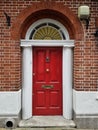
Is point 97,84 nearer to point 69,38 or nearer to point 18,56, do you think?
point 69,38

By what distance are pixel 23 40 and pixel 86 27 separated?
6.50ft

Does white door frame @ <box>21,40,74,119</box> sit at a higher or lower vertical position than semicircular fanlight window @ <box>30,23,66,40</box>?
lower

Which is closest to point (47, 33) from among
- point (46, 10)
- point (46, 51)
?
point (46, 51)

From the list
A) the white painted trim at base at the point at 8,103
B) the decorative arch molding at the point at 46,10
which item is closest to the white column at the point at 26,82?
the white painted trim at base at the point at 8,103

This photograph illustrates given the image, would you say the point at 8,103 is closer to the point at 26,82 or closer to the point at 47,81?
the point at 26,82

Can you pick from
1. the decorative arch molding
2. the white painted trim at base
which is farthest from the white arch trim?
the white painted trim at base

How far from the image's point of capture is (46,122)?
10.2m

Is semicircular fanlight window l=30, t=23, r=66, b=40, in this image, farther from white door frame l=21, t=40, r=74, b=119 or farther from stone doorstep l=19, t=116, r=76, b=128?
stone doorstep l=19, t=116, r=76, b=128

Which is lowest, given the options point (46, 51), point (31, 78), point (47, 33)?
point (31, 78)

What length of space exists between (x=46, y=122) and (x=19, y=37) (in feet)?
8.91

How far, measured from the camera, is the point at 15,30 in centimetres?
994

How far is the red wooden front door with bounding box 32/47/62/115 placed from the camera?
10633 mm

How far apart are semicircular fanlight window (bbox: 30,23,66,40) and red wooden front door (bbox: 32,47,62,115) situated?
14.6 inches

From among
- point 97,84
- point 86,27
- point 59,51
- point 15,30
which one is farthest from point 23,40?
point 97,84
